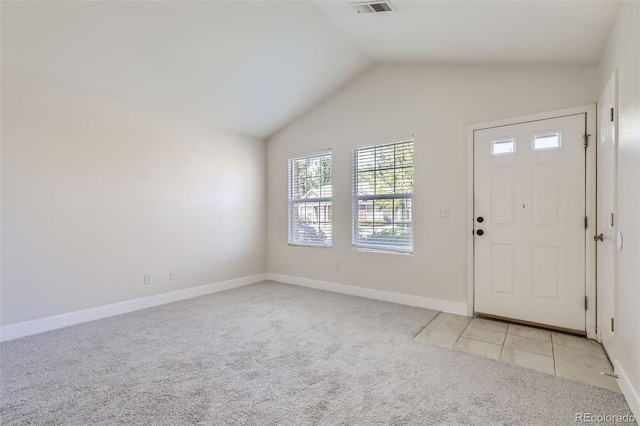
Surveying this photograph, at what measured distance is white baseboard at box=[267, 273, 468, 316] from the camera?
3.53 m

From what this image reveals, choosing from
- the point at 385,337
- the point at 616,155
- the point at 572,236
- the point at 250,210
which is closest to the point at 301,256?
the point at 250,210

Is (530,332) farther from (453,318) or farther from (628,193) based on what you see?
(628,193)

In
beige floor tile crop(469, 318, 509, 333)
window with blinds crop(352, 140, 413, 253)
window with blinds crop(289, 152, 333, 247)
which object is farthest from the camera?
window with blinds crop(289, 152, 333, 247)

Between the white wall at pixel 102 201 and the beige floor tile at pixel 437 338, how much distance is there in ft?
10.0

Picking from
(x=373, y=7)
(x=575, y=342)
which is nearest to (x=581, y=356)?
(x=575, y=342)

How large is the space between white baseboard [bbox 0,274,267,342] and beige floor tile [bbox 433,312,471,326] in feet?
9.92

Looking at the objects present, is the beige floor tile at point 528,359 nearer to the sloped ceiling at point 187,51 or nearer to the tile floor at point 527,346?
the tile floor at point 527,346

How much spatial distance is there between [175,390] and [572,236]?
11.7 feet

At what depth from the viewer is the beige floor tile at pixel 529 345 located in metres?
2.54

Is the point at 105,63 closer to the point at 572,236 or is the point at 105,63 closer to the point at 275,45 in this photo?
the point at 275,45

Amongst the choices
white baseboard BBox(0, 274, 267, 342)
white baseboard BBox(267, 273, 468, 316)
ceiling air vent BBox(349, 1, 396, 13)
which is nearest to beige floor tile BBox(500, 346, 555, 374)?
white baseboard BBox(267, 273, 468, 316)

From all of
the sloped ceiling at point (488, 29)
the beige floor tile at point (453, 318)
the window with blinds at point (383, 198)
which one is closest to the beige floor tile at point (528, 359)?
the beige floor tile at point (453, 318)

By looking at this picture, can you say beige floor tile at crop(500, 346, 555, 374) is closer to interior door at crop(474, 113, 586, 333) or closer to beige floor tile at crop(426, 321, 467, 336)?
beige floor tile at crop(426, 321, 467, 336)

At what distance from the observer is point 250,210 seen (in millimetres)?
5168
